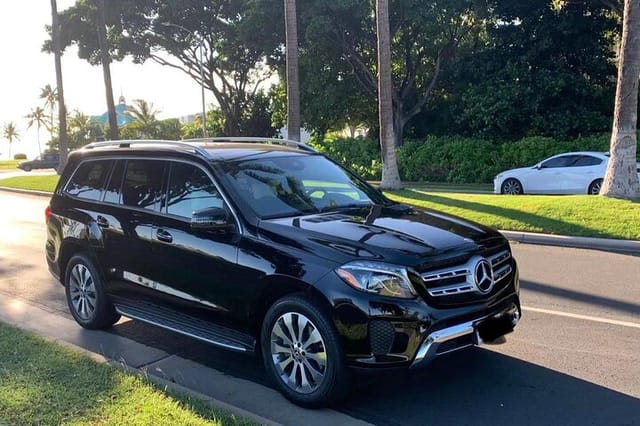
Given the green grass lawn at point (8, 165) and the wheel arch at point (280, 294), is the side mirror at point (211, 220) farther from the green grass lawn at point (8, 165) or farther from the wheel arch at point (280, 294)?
the green grass lawn at point (8, 165)

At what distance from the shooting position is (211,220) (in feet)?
15.0

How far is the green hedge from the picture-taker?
22578 mm

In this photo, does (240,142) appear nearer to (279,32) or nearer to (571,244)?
(571,244)

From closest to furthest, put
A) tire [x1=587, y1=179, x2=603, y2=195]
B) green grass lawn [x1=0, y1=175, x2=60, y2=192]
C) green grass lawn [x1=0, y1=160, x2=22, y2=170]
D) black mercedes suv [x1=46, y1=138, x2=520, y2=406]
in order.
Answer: black mercedes suv [x1=46, y1=138, x2=520, y2=406] < tire [x1=587, y1=179, x2=603, y2=195] < green grass lawn [x1=0, y1=175, x2=60, y2=192] < green grass lawn [x1=0, y1=160, x2=22, y2=170]

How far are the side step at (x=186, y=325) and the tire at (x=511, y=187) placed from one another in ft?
47.6

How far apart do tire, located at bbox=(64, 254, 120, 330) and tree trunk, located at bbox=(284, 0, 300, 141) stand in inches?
504

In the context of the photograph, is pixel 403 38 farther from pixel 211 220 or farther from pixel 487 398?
pixel 487 398

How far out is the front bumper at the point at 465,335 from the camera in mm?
3885

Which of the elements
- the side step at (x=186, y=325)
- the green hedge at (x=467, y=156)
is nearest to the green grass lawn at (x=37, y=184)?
the green hedge at (x=467, y=156)

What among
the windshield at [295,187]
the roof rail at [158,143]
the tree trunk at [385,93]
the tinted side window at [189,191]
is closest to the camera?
the windshield at [295,187]

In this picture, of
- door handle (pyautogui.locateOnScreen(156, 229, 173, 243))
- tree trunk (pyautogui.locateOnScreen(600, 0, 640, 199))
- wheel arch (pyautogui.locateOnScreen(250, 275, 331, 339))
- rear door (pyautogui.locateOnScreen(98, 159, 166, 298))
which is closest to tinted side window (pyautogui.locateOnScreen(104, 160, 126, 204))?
rear door (pyautogui.locateOnScreen(98, 159, 166, 298))

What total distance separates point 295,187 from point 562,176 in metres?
13.7

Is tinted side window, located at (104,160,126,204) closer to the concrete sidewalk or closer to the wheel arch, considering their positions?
the concrete sidewalk

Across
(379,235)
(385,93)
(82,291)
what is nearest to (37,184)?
(385,93)
